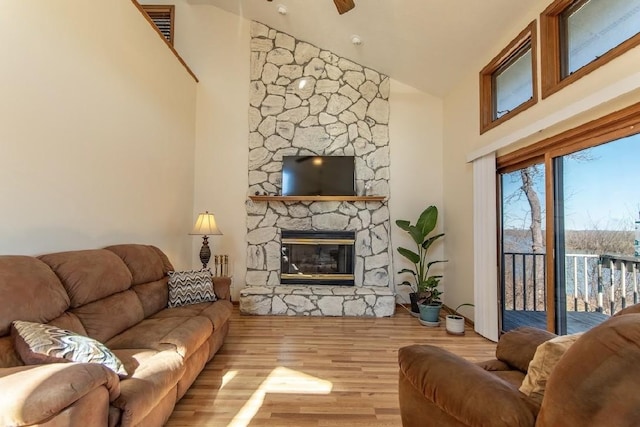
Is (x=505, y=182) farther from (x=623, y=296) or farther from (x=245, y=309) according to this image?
(x=245, y=309)

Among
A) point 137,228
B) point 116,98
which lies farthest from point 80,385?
point 116,98

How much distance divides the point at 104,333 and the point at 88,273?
0.41 meters

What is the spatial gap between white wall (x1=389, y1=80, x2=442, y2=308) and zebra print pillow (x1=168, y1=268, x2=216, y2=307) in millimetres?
2840

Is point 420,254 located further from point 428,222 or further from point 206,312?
point 206,312

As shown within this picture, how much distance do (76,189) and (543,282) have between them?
403cm

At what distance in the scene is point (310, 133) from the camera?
15.9ft

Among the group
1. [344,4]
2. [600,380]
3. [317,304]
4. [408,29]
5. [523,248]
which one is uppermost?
[408,29]

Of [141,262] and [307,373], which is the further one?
[141,262]

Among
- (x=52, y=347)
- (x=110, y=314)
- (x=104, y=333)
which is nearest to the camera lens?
(x=52, y=347)

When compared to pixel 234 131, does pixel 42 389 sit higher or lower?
lower

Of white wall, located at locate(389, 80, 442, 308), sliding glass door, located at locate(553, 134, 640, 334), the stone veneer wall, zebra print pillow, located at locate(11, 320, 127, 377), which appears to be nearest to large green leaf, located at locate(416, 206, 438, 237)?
white wall, located at locate(389, 80, 442, 308)

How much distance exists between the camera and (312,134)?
15.9 ft

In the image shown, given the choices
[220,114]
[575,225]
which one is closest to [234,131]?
[220,114]

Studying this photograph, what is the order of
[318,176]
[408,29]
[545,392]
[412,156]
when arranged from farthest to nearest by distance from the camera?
[412,156], [318,176], [408,29], [545,392]
